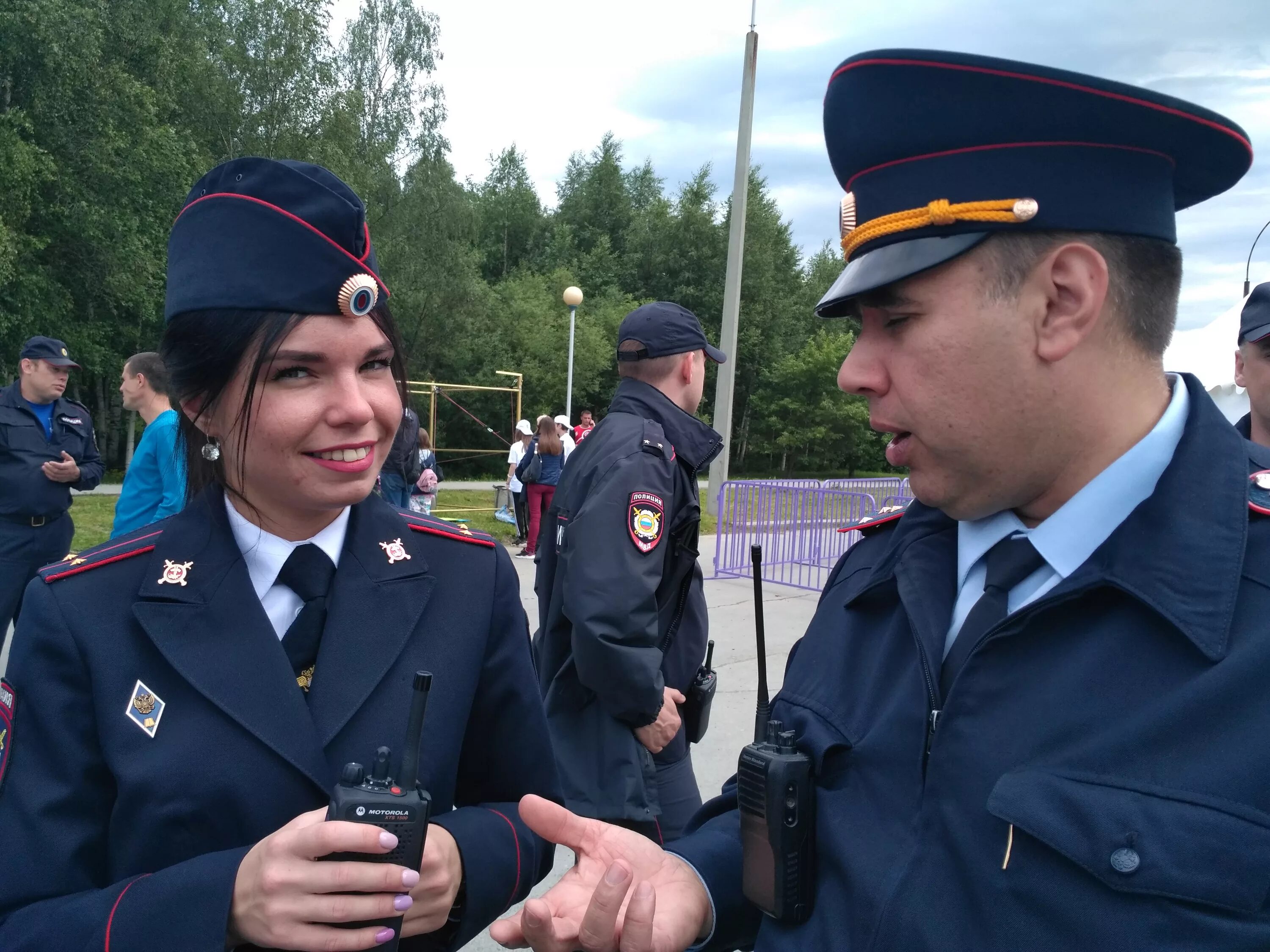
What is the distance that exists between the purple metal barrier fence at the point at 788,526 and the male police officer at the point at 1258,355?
25.9ft

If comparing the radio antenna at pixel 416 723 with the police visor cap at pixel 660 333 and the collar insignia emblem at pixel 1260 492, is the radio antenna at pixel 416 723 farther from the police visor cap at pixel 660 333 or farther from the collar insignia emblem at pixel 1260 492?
the police visor cap at pixel 660 333

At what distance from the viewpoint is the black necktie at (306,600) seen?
1.68 meters

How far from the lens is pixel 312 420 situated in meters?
1.65

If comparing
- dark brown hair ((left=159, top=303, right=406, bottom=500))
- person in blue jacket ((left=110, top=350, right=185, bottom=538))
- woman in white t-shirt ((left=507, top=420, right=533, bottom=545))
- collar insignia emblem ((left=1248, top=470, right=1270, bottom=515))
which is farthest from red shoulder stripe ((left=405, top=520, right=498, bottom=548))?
woman in white t-shirt ((left=507, top=420, right=533, bottom=545))

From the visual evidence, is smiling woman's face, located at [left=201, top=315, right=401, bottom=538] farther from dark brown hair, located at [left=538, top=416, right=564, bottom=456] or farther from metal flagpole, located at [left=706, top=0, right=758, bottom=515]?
metal flagpole, located at [left=706, top=0, right=758, bottom=515]

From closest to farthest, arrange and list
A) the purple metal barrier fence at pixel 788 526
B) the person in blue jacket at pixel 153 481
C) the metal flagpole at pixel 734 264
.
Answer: the person in blue jacket at pixel 153 481
the purple metal barrier fence at pixel 788 526
the metal flagpole at pixel 734 264

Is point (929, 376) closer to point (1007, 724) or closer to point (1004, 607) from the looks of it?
point (1004, 607)

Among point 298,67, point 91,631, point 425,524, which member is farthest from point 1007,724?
point 298,67

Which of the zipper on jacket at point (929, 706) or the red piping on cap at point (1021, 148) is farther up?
the red piping on cap at point (1021, 148)

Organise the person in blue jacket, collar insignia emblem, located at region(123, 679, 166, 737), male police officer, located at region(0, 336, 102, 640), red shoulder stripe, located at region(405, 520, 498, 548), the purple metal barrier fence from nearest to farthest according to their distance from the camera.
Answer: collar insignia emblem, located at region(123, 679, 166, 737), red shoulder stripe, located at region(405, 520, 498, 548), the person in blue jacket, male police officer, located at region(0, 336, 102, 640), the purple metal barrier fence

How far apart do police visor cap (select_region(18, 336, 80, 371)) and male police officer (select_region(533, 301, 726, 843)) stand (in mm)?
4669

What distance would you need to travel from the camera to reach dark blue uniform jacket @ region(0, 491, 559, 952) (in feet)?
4.75

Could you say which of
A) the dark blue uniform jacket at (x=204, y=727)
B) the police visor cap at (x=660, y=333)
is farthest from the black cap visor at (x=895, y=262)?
the police visor cap at (x=660, y=333)

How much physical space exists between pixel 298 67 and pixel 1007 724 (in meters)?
28.9
